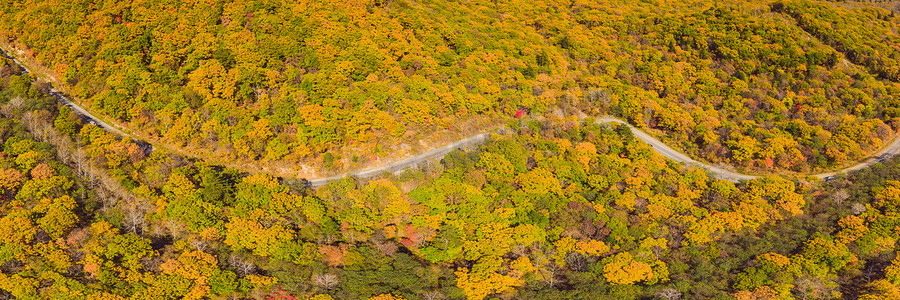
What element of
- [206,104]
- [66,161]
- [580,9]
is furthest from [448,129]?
[580,9]

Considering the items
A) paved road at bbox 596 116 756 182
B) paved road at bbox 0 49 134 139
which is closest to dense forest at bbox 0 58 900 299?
paved road at bbox 0 49 134 139

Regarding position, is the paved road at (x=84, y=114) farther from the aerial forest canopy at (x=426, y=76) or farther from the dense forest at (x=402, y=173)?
the dense forest at (x=402, y=173)

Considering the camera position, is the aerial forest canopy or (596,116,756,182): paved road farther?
(596,116,756,182): paved road

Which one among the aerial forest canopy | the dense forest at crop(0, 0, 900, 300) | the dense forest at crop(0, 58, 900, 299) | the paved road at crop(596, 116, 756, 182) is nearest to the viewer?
the dense forest at crop(0, 58, 900, 299)

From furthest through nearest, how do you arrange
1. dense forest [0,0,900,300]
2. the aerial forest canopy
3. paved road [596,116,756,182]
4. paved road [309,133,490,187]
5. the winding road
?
paved road [596,116,756,182]
the aerial forest canopy
the winding road
paved road [309,133,490,187]
dense forest [0,0,900,300]

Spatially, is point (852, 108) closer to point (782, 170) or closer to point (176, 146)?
point (782, 170)

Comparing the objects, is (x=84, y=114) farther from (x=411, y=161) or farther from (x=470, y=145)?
(x=470, y=145)

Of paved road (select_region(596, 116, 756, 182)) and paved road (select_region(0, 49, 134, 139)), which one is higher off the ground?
paved road (select_region(0, 49, 134, 139))

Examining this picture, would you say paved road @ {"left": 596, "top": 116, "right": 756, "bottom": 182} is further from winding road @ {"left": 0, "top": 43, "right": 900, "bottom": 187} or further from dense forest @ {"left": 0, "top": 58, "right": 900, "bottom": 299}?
dense forest @ {"left": 0, "top": 58, "right": 900, "bottom": 299}
